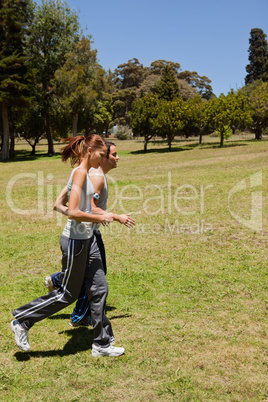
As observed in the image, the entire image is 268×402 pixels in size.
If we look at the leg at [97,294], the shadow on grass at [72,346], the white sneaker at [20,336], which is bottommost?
the shadow on grass at [72,346]

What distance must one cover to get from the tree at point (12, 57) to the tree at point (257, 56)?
51944 millimetres

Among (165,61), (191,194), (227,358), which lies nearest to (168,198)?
(191,194)

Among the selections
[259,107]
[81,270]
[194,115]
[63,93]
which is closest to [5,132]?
[63,93]

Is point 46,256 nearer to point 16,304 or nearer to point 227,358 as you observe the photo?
point 16,304

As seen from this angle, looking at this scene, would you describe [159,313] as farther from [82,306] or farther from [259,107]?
[259,107]

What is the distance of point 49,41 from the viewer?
42.4 metres

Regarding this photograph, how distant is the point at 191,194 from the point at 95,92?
2990 centimetres

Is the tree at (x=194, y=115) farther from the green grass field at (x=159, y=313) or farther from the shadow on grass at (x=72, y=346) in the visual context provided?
the shadow on grass at (x=72, y=346)

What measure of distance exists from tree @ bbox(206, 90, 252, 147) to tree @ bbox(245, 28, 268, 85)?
38704 millimetres

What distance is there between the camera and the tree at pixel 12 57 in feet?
112

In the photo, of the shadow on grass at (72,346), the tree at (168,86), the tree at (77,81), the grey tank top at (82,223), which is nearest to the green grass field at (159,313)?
the shadow on grass at (72,346)

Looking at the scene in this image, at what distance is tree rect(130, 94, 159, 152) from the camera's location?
4272cm

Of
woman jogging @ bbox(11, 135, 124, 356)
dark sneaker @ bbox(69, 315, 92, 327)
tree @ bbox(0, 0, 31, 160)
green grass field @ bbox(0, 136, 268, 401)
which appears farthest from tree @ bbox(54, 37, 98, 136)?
woman jogging @ bbox(11, 135, 124, 356)

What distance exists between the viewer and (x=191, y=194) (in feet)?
49.0
